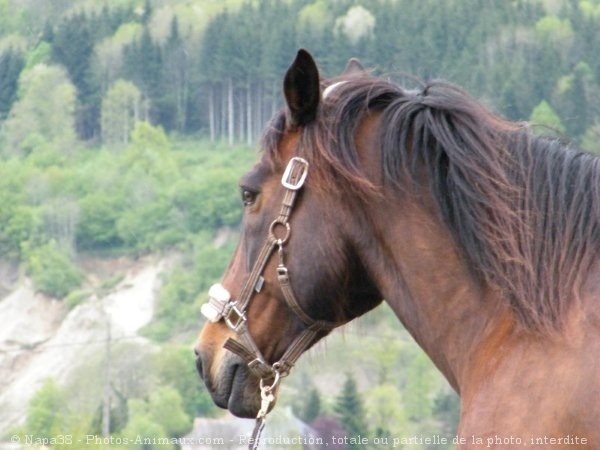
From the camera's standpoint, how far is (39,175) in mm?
57344

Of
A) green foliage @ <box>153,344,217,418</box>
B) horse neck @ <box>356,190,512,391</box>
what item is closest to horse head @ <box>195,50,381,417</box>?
horse neck @ <box>356,190,512,391</box>

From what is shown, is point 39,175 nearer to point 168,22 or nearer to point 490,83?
point 168,22

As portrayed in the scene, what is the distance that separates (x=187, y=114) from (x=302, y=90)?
5366cm

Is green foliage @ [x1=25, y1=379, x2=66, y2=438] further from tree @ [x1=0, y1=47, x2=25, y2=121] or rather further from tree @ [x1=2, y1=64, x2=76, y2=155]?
tree @ [x1=2, y1=64, x2=76, y2=155]

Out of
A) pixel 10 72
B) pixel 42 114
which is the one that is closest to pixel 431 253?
pixel 10 72

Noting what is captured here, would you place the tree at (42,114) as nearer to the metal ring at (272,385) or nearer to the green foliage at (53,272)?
the green foliage at (53,272)

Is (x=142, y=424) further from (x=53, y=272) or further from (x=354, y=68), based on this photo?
(x=354, y=68)

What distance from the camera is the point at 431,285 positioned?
13.7ft

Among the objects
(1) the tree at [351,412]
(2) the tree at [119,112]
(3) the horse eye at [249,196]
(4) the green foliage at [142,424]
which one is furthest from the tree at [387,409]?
(3) the horse eye at [249,196]

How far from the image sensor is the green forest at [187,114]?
144 feet

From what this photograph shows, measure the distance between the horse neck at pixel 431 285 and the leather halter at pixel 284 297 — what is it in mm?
299

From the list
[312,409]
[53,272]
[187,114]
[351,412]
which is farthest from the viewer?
[187,114]

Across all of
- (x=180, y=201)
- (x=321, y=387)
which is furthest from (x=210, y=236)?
(x=321, y=387)

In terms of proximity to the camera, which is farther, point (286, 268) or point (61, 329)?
point (61, 329)
